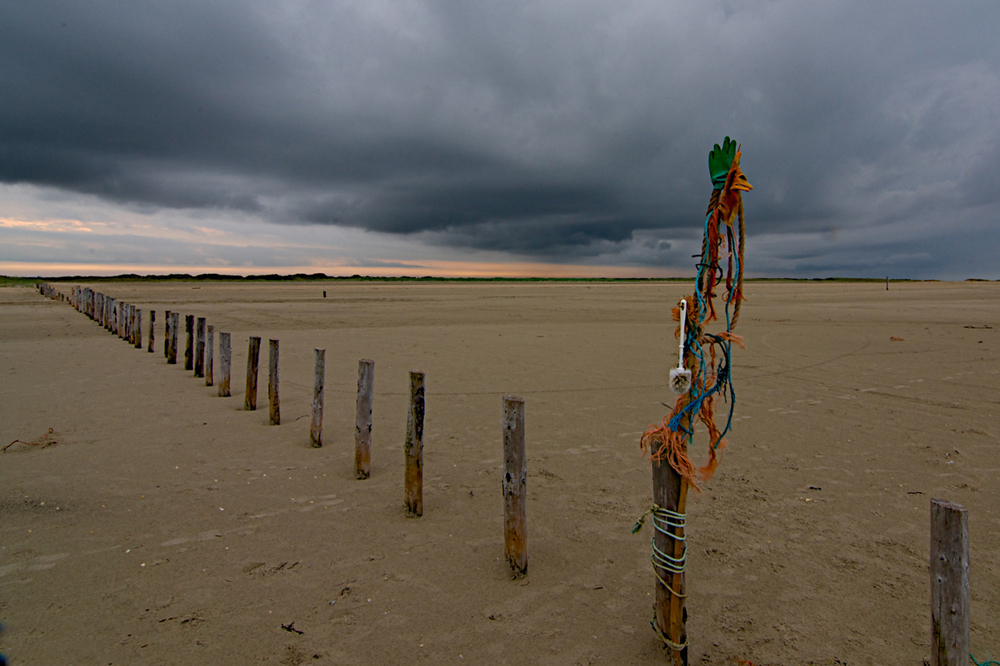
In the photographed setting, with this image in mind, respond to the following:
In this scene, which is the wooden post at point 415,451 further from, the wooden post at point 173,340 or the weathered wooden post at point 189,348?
the wooden post at point 173,340

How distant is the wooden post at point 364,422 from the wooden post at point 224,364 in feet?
17.1

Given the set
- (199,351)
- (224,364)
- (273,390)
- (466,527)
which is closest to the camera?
(466,527)

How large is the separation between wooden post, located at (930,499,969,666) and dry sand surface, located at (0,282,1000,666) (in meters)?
0.96

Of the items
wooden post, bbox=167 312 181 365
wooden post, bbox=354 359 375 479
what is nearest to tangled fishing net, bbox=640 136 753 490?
wooden post, bbox=354 359 375 479

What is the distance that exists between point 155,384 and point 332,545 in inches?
346

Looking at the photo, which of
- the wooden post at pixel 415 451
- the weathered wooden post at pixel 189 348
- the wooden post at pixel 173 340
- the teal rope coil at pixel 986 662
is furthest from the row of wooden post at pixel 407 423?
the teal rope coil at pixel 986 662

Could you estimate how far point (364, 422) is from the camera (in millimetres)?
6520

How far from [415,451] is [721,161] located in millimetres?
3874

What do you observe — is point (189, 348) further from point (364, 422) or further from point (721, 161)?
point (721, 161)

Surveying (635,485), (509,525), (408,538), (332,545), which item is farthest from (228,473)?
(635,485)

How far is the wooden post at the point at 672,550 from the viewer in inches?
137

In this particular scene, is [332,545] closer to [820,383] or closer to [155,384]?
[155,384]

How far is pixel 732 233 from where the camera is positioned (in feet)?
10.8

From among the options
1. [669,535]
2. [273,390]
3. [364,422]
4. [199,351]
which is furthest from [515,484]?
[199,351]
